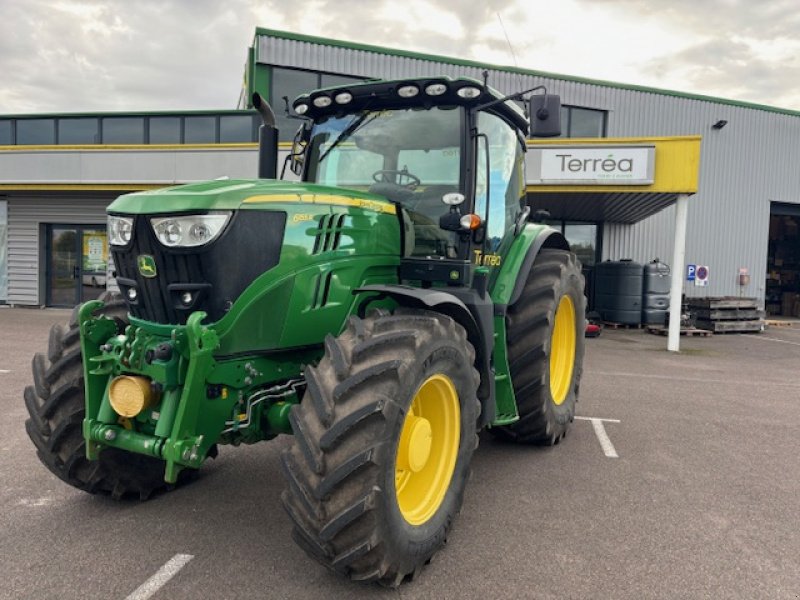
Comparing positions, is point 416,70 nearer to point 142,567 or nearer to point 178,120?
point 178,120

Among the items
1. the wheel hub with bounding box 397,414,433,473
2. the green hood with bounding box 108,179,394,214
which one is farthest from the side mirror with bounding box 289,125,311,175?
the wheel hub with bounding box 397,414,433,473

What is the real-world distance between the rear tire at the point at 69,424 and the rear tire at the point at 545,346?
2.60m

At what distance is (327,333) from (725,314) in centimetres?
1396

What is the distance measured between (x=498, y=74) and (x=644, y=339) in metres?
8.24

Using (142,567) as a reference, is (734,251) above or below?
above

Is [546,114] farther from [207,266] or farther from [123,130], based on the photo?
[123,130]

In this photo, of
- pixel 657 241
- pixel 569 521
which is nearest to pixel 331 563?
pixel 569 521

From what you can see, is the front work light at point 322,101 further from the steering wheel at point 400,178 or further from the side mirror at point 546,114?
the side mirror at point 546,114

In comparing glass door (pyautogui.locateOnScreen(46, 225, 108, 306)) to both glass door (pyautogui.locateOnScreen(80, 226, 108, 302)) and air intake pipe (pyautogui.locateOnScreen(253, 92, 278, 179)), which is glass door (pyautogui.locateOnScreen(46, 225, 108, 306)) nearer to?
glass door (pyautogui.locateOnScreen(80, 226, 108, 302))

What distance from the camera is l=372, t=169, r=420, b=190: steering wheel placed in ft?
12.9

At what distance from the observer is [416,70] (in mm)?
15820

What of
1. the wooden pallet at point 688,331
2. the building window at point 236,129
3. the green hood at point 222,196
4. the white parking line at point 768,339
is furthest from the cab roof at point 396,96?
the white parking line at point 768,339

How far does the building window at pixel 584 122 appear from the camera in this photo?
16.8 metres

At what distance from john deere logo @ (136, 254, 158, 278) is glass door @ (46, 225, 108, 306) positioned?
14.7m
